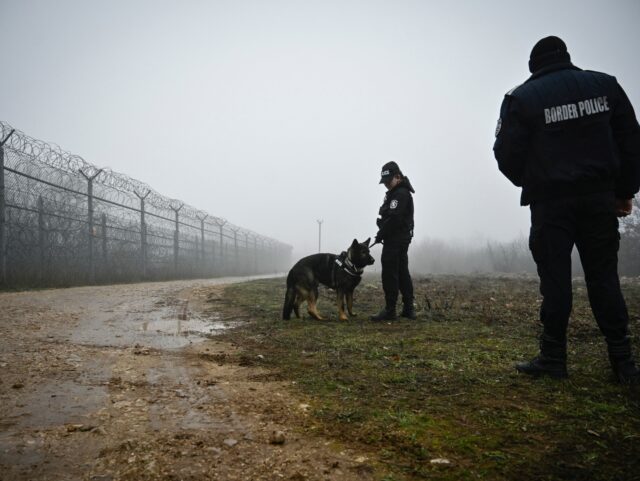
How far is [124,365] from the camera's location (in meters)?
2.68

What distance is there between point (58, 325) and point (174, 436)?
3505mm

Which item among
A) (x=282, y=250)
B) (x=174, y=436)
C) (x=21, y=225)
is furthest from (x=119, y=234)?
(x=282, y=250)

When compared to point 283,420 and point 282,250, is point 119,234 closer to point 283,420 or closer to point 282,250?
point 283,420

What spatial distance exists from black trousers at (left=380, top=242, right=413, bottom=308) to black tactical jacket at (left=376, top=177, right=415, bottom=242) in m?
0.12

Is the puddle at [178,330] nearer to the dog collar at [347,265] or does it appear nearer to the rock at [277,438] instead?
the dog collar at [347,265]

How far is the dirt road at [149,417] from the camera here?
1.32 meters

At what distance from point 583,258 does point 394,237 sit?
9.43 ft

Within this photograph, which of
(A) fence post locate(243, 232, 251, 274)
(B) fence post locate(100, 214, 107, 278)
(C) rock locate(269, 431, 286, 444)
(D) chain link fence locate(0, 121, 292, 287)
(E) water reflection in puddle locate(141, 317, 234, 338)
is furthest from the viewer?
(A) fence post locate(243, 232, 251, 274)

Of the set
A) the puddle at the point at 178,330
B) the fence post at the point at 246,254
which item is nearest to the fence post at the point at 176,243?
the fence post at the point at 246,254

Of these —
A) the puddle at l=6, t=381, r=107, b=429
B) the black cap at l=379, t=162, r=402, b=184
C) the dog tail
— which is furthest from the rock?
the black cap at l=379, t=162, r=402, b=184

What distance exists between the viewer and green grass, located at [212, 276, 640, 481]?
135cm

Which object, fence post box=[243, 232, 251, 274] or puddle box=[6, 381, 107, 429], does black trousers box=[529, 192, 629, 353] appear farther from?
fence post box=[243, 232, 251, 274]

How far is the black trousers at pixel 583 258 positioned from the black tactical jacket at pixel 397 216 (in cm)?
277

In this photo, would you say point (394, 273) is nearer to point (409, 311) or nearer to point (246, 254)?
point (409, 311)
